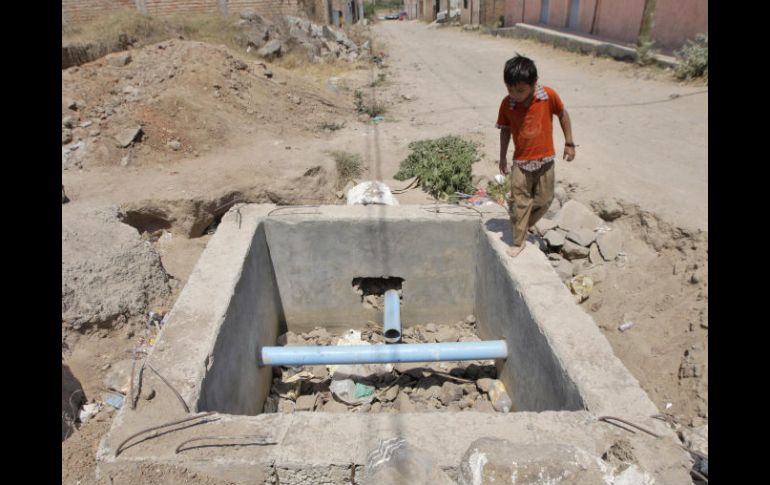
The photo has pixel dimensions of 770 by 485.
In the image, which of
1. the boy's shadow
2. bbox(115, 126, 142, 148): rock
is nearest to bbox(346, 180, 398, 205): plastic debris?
the boy's shadow

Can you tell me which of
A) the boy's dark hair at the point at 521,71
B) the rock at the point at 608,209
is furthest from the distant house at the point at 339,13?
the boy's dark hair at the point at 521,71

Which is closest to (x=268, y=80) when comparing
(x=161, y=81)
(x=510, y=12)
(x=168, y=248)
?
(x=161, y=81)

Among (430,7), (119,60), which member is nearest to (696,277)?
(119,60)

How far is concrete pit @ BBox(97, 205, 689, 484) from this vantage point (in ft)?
6.60

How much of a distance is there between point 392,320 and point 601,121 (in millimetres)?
6259

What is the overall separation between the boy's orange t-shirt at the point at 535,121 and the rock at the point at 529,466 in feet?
6.76

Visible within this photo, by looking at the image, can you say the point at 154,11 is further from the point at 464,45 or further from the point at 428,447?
the point at 428,447

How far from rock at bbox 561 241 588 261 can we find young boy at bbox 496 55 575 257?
135 centimetres

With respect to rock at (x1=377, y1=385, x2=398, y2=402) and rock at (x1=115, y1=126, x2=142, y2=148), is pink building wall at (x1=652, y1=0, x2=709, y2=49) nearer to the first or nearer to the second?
rock at (x1=377, y1=385, x2=398, y2=402)

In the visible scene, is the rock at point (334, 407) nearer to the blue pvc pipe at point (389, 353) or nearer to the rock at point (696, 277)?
the blue pvc pipe at point (389, 353)

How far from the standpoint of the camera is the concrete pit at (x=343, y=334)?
2012mm

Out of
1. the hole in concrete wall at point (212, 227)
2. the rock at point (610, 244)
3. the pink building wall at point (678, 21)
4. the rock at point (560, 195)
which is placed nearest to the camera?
the rock at point (610, 244)

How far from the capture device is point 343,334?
191 inches

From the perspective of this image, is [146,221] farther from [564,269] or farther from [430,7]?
[430,7]
